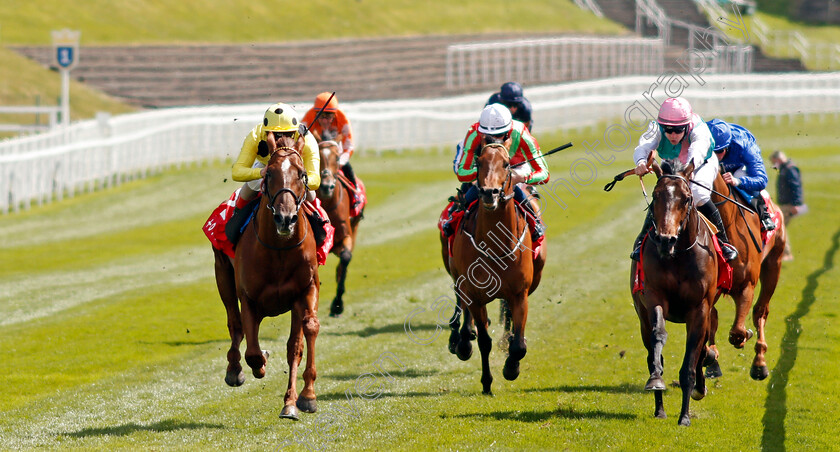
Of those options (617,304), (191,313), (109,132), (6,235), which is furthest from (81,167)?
(617,304)

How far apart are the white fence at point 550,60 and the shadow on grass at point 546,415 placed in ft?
119

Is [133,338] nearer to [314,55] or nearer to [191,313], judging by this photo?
[191,313]

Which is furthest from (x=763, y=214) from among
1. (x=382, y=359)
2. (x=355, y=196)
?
(x=355, y=196)

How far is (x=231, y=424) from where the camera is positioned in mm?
9562

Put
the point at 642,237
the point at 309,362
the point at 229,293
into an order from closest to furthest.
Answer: the point at 309,362, the point at 642,237, the point at 229,293

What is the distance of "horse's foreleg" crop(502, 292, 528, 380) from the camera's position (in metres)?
10.1

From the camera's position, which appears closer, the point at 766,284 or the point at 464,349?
the point at 464,349

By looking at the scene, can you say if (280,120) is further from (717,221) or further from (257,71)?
(257,71)

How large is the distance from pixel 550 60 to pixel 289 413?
133ft

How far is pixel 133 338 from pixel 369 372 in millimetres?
3876

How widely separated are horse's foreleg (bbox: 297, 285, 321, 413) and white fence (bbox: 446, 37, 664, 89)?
36.6 meters

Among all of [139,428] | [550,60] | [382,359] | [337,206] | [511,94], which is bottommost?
[382,359]

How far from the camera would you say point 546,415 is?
9.77 metres

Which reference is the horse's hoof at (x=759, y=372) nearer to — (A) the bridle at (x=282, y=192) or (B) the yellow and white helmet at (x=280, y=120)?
(A) the bridle at (x=282, y=192)
